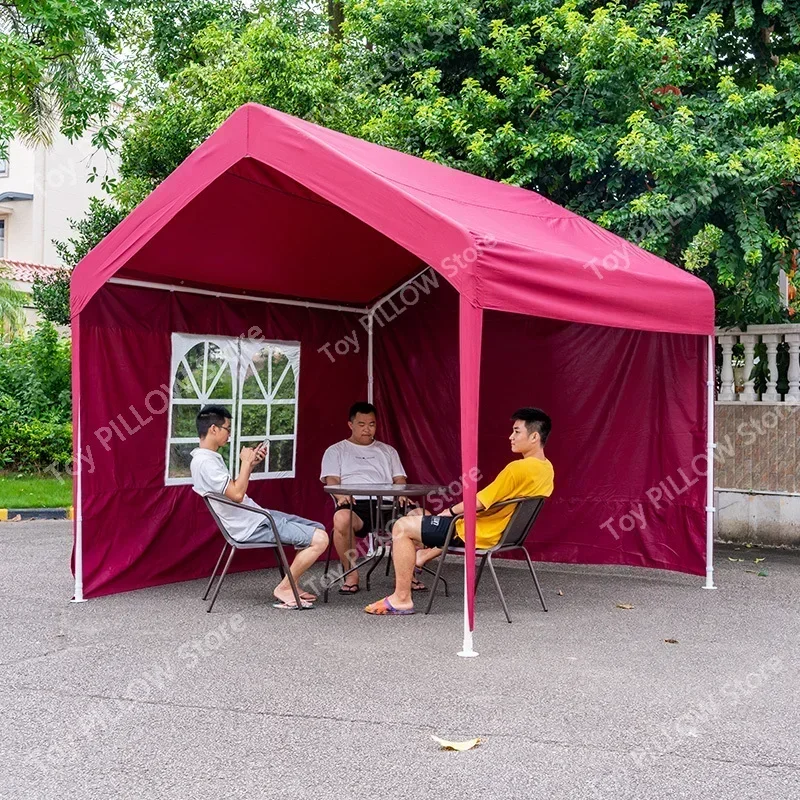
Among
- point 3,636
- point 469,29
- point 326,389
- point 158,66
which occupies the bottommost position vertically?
point 3,636

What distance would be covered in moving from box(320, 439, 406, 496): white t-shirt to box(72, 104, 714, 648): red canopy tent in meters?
0.79

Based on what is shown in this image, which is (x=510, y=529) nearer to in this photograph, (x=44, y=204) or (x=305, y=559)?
(x=305, y=559)

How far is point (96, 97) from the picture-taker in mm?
14219

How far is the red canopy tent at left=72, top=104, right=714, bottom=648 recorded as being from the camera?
612cm

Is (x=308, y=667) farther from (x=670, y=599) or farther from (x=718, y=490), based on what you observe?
(x=718, y=490)

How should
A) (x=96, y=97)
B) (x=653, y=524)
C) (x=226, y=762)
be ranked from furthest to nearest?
(x=96, y=97) < (x=653, y=524) < (x=226, y=762)

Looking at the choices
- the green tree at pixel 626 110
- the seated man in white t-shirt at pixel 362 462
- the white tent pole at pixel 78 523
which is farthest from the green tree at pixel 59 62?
the seated man in white t-shirt at pixel 362 462

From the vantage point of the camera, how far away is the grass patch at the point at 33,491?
13.0 meters

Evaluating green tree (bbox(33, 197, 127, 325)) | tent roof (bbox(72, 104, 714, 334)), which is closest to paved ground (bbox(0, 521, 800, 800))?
tent roof (bbox(72, 104, 714, 334))

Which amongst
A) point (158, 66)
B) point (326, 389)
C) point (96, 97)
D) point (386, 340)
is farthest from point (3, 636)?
point (158, 66)

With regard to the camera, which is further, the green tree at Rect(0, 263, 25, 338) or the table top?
the green tree at Rect(0, 263, 25, 338)

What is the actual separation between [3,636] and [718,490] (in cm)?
668

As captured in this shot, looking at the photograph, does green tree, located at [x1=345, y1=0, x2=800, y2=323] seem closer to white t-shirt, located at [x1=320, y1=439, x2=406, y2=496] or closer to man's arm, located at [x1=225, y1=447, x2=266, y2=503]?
white t-shirt, located at [x1=320, y1=439, x2=406, y2=496]

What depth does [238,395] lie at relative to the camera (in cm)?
843
